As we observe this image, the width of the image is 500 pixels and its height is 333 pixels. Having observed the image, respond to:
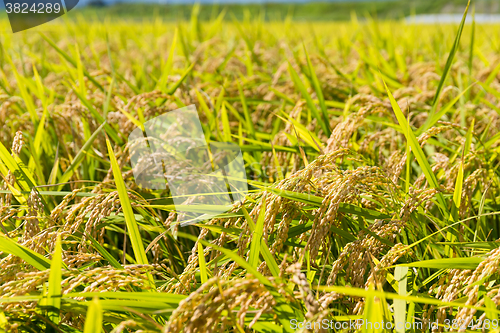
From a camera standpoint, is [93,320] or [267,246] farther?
[267,246]

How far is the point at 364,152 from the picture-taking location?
1642 millimetres

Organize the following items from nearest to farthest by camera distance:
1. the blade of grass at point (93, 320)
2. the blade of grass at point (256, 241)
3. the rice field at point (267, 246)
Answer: the blade of grass at point (93, 320) → the rice field at point (267, 246) → the blade of grass at point (256, 241)

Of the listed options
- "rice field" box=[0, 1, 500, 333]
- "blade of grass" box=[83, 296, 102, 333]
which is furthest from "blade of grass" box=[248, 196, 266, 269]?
"blade of grass" box=[83, 296, 102, 333]

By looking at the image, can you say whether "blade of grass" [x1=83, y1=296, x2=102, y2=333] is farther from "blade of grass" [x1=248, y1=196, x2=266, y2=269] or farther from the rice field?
"blade of grass" [x1=248, y1=196, x2=266, y2=269]

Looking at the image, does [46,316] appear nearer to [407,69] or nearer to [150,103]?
[150,103]

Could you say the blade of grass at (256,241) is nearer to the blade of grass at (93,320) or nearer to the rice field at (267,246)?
the rice field at (267,246)

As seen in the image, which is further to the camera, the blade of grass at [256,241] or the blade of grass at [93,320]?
the blade of grass at [256,241]

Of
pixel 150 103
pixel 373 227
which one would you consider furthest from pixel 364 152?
pixel 150 103

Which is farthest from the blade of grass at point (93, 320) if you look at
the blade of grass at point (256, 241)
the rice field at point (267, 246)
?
the blade of grass at point (256, 241)

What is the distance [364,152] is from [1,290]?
139 centimetres

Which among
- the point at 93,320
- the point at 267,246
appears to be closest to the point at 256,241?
the point at 267,246

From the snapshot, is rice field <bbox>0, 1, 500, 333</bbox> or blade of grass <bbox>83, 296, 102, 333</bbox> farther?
rice field <bbox>0, 1, 500, 333</bbox>

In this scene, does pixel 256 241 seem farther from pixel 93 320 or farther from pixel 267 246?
pixel 93 320

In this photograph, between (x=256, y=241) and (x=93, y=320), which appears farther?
(x=256, y=241)
